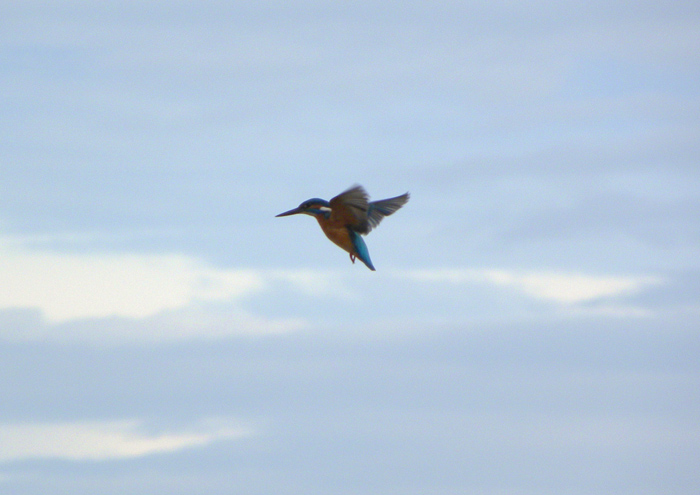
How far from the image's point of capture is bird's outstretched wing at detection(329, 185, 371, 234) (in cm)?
1933

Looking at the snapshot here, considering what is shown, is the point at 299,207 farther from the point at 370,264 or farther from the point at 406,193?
the point at 406,193

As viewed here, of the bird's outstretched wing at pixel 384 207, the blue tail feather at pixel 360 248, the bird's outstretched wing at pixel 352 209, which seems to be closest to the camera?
the bird's outstretched wing at pixel 352 209

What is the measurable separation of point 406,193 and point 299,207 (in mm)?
3796

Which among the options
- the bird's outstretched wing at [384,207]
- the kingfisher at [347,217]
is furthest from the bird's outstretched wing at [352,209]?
the bird's outstretched wing at [384,207]

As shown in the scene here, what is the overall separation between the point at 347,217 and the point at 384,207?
2140mm

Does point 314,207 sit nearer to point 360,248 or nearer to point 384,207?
point 360,248

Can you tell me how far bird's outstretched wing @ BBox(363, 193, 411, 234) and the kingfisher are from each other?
238 mm

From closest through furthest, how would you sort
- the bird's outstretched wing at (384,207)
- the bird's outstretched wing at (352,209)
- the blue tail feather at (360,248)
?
the bird's outstretched wing at (352,209)
the blue tail feather at (360,248)
the bird's outstretched wing at (384,207)

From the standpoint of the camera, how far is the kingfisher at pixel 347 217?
63.8 ft

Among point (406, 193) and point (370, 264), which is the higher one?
point (406, 193)

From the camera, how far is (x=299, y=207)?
19672mm

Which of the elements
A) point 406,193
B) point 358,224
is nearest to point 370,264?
point 358,224

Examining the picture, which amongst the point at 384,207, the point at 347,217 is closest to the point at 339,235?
the point at 347,217

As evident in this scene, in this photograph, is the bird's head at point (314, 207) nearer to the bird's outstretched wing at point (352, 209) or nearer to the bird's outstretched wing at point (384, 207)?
Result: the bird's outstretched wing at point (352, 209)
